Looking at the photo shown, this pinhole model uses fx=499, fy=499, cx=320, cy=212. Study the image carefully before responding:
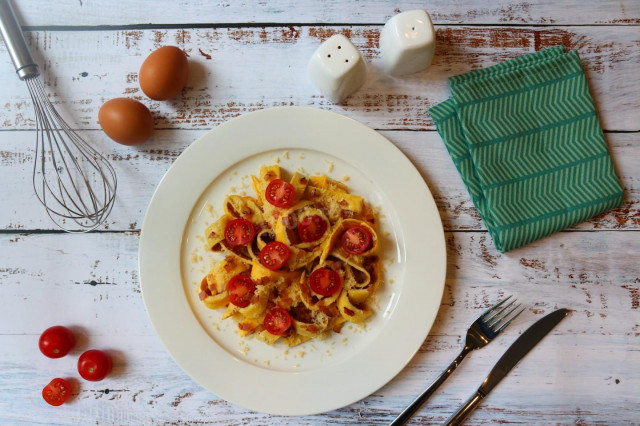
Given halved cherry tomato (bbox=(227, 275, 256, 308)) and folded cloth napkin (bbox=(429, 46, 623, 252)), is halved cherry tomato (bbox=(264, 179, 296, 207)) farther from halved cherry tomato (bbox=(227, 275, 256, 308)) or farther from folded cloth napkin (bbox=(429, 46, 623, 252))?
folded cloth napkin (bbox=(429, 46, 623, 252))

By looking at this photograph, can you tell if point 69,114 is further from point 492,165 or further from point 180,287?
point 492,165

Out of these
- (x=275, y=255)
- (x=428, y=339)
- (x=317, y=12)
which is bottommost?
(x=428, y=339)

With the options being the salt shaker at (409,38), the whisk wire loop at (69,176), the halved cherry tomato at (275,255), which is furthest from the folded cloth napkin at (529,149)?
the whisk wire loop at (69,176)

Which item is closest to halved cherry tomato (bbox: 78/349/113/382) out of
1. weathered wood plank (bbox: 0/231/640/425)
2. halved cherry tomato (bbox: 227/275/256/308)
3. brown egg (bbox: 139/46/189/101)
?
weathered wood plank (bbox: 0/231/640/425)

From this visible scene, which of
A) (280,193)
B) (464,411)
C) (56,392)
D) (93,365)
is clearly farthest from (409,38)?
(56,392)

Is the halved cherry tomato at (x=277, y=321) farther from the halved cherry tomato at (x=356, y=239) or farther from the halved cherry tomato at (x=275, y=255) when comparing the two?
the halved cherry tomato at (x=356, y=239)

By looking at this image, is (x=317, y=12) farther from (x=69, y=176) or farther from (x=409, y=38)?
(x=69, y=176)
